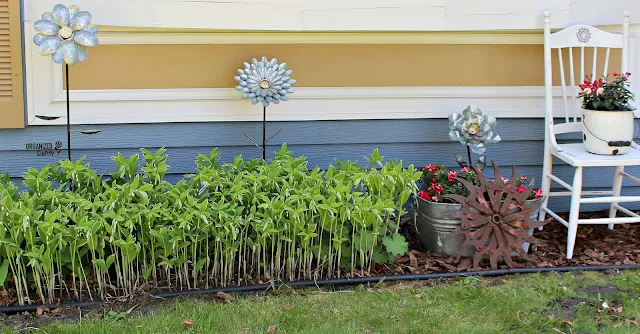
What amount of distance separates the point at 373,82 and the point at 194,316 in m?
1.58

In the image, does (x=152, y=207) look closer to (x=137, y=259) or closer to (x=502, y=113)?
(x=137, y=259)

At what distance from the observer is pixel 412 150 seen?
412 centimetres

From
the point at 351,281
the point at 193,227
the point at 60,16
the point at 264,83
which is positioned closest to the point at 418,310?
the point at 351,281

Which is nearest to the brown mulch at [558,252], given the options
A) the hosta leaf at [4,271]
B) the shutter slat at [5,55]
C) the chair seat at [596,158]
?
the chair seat at [596,158]

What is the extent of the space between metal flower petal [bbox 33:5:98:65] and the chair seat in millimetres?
2212

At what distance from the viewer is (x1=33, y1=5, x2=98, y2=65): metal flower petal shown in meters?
3.33

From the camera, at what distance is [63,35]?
11.0ft

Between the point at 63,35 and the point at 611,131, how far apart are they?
251cm

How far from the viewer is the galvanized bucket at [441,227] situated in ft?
11.9

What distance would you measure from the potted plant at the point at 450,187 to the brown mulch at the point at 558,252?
9 cm

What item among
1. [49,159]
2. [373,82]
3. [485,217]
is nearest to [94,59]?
[49,159]

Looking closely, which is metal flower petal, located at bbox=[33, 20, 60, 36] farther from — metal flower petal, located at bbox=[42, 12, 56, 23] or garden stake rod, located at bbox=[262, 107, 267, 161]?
garden stake rod, located at bbox=[262, 107, 267, 161]

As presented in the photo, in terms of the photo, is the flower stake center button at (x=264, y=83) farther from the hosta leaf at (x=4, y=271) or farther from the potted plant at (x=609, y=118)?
the potted plant at (x=609, y=118)

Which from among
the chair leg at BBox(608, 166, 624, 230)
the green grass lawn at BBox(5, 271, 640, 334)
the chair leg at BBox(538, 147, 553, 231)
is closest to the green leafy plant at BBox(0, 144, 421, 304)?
the green grass lawn at BBox(5, 271, 640, 334)
